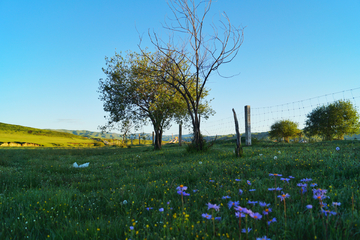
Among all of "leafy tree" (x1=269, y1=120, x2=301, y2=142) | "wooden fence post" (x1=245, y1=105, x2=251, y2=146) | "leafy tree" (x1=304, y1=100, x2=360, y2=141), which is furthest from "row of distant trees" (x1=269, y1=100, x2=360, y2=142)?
"wooden fence post" (x1=245, y1=105, x2=251, y2=146)

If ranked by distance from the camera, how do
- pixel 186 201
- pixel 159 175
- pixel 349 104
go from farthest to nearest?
pixel 349 104 < pixel 159 175 < pixel 186 201

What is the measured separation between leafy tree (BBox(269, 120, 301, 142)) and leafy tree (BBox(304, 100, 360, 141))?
17.7ft

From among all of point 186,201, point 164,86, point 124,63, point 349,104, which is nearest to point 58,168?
point 186,201

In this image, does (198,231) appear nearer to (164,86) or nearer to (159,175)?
(159,175)

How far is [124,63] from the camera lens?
2078cm

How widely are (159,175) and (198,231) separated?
336cm

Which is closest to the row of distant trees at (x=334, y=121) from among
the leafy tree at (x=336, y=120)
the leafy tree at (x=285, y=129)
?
the leafy tree at (x=336, y=120)

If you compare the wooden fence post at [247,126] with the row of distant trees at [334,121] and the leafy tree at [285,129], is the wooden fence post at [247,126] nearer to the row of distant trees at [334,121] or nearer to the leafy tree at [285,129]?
the row of distant trees at [334,121]

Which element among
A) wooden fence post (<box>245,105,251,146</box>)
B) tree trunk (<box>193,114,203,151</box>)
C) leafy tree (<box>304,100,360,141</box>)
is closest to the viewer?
tree trunk (<box>193,114,203,151</box>)

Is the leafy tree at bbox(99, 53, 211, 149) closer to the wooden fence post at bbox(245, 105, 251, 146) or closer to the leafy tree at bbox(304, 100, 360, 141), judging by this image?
the wooden fence post at bbox(245, 105, 251, 146)

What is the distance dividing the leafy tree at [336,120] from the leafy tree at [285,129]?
5405mm

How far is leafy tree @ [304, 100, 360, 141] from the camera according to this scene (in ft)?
107

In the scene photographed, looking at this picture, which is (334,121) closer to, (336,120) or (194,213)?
(336,120)

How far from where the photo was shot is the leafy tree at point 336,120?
107 feet
